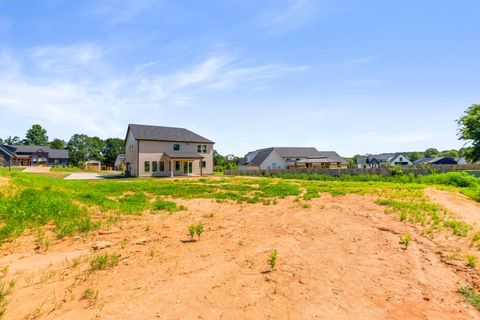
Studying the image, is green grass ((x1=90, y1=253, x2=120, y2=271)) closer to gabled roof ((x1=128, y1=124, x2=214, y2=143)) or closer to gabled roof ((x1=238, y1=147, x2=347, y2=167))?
gabled roof ((x1=128, y1=124, x2=214, y2=143))

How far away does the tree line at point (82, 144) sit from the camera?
8812cm

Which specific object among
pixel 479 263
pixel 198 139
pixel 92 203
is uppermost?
pixel 198 139

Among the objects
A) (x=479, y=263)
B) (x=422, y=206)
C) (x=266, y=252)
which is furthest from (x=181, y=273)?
(x=422, y=206)

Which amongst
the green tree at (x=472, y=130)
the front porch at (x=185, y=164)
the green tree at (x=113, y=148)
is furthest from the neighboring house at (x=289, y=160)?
the green tree at (x=113, y=148)

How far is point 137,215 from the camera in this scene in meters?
8.91

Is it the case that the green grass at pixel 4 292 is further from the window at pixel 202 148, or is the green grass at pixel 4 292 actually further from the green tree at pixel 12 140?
the green tree at pixel 12 140

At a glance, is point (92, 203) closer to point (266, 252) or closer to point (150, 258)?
point (150, 258)

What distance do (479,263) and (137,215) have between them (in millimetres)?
9367

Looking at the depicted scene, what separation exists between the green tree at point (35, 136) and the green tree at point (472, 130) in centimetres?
13076

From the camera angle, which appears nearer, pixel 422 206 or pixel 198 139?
pixel 422 206

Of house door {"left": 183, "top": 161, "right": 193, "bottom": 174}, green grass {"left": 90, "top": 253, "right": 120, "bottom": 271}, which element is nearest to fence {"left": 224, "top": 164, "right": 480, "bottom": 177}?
house door {"left": 183, "top": 161, "right": 193, "bottom": 174}

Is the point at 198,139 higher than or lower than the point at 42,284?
higher

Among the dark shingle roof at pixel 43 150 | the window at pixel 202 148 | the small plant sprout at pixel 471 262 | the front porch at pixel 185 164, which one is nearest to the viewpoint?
the small plant sprout at pixel 471 262

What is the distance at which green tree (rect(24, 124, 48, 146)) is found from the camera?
102375mm
